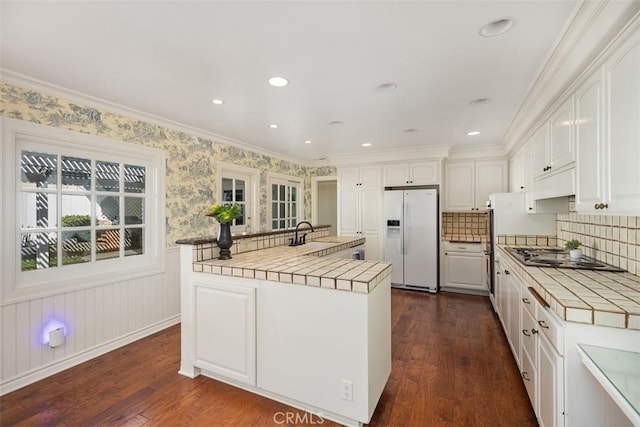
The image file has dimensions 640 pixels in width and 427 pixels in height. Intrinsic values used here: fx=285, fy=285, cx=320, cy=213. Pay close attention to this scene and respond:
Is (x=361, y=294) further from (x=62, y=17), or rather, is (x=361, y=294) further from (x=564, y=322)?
(x=62, y=17)

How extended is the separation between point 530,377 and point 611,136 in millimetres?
1509

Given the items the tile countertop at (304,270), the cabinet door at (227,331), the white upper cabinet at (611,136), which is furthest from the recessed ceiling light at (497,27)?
the cabinet door at (227,331)

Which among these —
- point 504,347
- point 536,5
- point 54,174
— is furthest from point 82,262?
point 504,347

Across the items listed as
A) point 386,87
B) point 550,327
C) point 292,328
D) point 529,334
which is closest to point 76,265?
point 292,328

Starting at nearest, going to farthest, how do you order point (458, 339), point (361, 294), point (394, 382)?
point (361, 294) < point (394, 382) < point (458, 339)

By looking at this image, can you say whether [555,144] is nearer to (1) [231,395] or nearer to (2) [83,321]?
(1) [231,395]

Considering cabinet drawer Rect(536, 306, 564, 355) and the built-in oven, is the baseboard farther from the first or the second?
the built-in oven

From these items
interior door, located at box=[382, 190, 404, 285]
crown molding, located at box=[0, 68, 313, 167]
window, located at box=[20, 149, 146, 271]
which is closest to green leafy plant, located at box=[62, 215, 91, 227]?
window, located at box=[20, 149, 146, 271]

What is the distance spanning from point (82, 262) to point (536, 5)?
3813 millimetres

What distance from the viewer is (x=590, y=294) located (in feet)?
4.69

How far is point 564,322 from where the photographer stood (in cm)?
130

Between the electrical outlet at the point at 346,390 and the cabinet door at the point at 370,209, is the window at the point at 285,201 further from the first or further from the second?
the electrical outlet at the point at 346,390

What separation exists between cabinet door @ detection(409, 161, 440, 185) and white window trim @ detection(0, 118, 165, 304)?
3723mm

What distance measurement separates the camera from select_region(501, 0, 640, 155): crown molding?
1.32 meters
